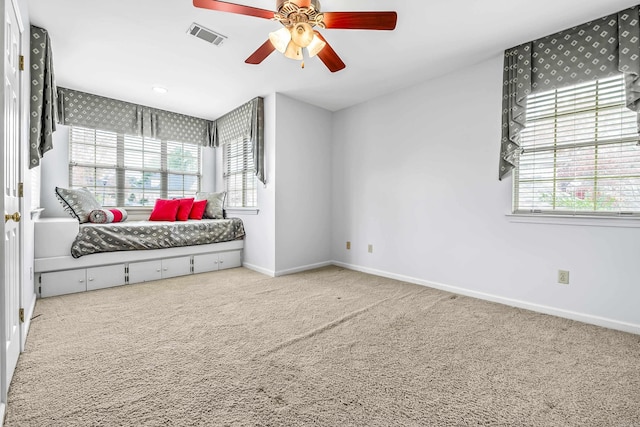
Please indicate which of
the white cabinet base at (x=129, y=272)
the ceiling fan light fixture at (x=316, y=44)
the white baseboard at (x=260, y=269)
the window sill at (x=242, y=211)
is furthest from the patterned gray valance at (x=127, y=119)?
the ceiling fan light fixture at (x=316, y=44)

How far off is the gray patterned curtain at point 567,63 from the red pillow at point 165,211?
13.3ft

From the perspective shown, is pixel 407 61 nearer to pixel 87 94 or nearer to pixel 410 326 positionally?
pixel 410 326

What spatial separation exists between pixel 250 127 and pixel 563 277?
12.4 feet

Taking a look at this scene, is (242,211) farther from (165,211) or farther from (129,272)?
(129,272)

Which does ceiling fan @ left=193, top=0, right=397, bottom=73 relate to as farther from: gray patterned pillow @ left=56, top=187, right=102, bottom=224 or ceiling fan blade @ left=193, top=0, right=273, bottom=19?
gray patterned pillow @ left=56, top=187, right=102, bottom=224

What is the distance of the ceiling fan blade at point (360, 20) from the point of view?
5.49 ft

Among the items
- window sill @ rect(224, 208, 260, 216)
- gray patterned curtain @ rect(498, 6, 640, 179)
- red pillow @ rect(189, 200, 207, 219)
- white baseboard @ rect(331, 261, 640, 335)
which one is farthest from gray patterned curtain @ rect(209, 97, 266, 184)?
gray patterned curtain @ rect(498, 6, 640, 179)

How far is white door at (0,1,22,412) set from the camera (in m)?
1.28

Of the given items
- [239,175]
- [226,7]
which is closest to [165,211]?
[239,175]

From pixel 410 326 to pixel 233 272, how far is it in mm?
2546

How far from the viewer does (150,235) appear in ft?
11.4

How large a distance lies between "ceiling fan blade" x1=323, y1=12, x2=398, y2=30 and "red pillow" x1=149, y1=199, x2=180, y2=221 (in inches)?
132

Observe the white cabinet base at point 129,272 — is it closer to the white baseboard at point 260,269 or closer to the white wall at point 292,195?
the white baseboard at point 260,269

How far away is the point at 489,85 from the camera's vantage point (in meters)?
2.79
